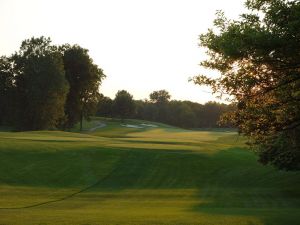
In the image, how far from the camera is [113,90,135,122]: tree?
138 m

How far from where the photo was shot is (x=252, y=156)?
2044 inches

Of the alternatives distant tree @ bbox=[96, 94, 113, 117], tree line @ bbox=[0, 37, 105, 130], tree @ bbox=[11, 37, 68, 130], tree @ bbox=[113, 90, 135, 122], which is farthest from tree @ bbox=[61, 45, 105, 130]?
distant tree @ bbox=[96, 94, 113, 117]

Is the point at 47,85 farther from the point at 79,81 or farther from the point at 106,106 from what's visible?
the point at 106,106

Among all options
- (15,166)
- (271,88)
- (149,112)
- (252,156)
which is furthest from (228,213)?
(149,112)

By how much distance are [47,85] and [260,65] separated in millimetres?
75425

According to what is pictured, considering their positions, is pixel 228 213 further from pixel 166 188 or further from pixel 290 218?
pixel 166 188

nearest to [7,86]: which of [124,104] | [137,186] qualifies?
[124,104]

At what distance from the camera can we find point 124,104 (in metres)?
139

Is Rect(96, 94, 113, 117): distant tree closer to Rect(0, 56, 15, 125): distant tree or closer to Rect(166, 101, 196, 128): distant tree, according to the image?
Rect(166, 101, 196, 128): distant tree

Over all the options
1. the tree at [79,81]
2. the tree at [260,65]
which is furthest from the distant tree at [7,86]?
the tree at [260,65]

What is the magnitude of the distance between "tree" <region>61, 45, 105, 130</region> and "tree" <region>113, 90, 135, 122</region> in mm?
38506

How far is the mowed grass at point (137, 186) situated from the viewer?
2264cm

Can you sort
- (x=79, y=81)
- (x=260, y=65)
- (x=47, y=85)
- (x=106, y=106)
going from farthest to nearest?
(x=106, y=106)
(x=79, y=81)
(x=47, y=85)
(x=260, y=65)

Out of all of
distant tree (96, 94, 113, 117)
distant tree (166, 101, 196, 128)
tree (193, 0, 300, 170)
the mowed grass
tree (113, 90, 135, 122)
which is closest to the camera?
tree (193, 0, 300, 170)
